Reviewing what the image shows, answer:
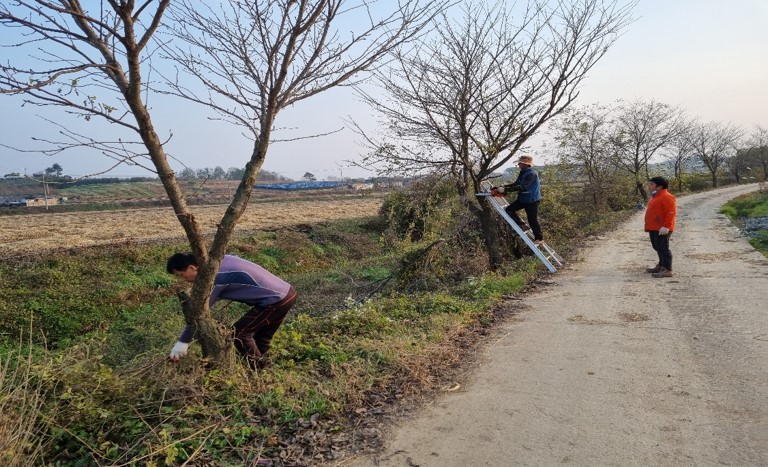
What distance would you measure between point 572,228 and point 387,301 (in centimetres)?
1030

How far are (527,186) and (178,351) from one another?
7057mm

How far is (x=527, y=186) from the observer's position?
9.80 m

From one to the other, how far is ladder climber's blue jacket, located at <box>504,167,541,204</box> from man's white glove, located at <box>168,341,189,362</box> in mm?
6615

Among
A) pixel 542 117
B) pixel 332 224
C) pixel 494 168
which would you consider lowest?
pixel 332 224

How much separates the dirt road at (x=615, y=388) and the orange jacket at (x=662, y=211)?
4.22 ft

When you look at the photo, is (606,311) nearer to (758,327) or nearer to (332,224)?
(758,327)

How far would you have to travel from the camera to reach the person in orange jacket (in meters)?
9.15

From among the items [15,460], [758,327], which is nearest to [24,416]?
[15,460]

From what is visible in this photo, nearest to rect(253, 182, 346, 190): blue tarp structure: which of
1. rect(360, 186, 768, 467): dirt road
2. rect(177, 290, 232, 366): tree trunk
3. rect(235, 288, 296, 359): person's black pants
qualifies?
rect(360, 186, 768, 467): dirt road

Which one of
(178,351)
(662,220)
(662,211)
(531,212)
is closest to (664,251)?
(662,220)

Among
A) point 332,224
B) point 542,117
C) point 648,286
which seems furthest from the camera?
point 332,224

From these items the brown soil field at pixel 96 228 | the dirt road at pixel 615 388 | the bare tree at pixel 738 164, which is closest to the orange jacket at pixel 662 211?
the dirt road at pixel 615 388

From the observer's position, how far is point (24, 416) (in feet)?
11.5

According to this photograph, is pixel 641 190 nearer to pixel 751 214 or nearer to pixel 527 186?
pixel 751 214
